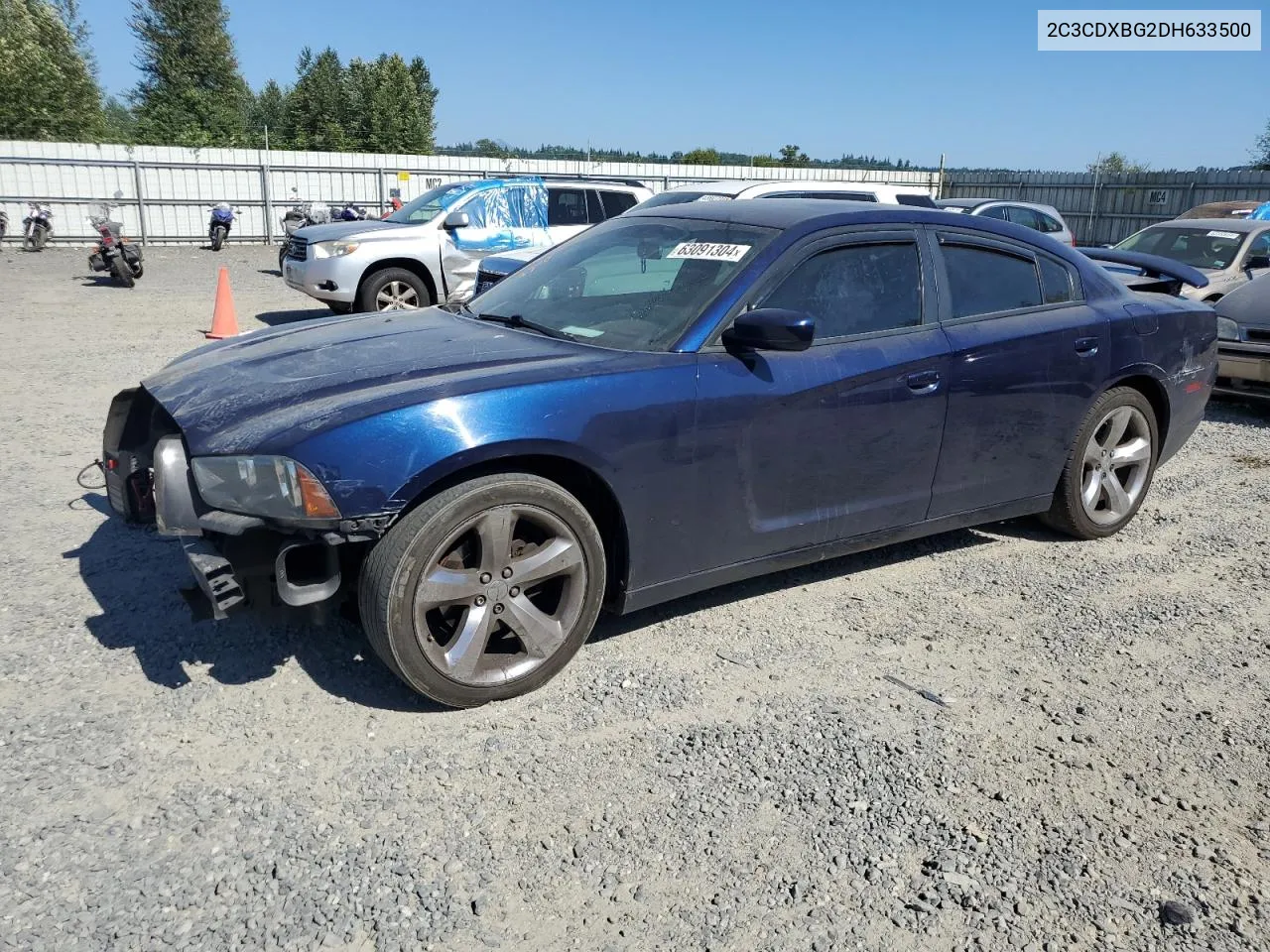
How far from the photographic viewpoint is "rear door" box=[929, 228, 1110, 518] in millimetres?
4316

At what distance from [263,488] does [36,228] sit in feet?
72.1

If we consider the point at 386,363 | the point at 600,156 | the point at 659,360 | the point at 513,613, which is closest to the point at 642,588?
the point at 513,613

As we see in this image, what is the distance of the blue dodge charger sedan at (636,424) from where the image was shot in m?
3.11

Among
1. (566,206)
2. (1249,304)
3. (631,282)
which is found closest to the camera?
(631,282)

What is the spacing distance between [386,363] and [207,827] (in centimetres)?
164

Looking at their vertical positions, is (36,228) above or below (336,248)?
above

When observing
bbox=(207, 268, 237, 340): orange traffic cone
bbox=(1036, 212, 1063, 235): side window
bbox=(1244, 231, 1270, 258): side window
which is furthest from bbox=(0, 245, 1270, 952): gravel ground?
bbox=(1036, 212, 1063, 235): side window

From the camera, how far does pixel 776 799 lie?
2.89 metres

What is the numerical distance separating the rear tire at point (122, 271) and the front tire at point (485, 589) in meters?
14.9

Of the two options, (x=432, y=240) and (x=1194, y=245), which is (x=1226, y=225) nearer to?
(x=1194, y=245)

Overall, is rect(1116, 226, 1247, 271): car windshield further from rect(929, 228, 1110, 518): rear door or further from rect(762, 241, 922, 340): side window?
rect(762, 241, 922, 340): side window

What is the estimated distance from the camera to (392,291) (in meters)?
11.5

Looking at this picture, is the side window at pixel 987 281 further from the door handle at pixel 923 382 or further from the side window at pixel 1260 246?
the side window at pixel 1260 246

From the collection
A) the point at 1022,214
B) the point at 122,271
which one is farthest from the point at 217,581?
the point at 1022,214
